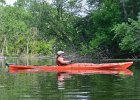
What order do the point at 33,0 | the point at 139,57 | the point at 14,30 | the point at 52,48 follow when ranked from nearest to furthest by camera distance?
the point at 139,57
the point at 33,0
the point at 14,30
the point at 52,48

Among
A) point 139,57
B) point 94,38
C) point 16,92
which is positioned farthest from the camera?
point 94,38

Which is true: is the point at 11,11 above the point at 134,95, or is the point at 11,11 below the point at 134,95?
above

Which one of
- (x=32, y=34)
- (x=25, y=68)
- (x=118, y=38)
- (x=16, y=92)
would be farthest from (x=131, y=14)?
(x=32, y=34)

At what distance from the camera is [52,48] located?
106062 mm

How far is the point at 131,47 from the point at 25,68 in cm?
2043

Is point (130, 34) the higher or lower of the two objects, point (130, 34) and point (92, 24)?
the lower

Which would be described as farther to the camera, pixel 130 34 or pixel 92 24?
pixel 92 24

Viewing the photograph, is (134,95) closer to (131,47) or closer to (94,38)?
(131,47)

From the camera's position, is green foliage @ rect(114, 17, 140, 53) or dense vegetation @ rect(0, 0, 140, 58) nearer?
green foliage @ rect(114, 17, 140, 53)

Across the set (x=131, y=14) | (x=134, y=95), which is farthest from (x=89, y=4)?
(x=134, y=95)

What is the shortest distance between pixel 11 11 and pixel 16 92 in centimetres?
8553

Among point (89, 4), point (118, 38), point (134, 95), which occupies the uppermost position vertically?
point (89, 4)

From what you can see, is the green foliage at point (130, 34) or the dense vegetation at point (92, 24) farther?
the dense vegetation at point (92, 24)

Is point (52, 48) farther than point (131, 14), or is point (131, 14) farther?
point (52, 48)
